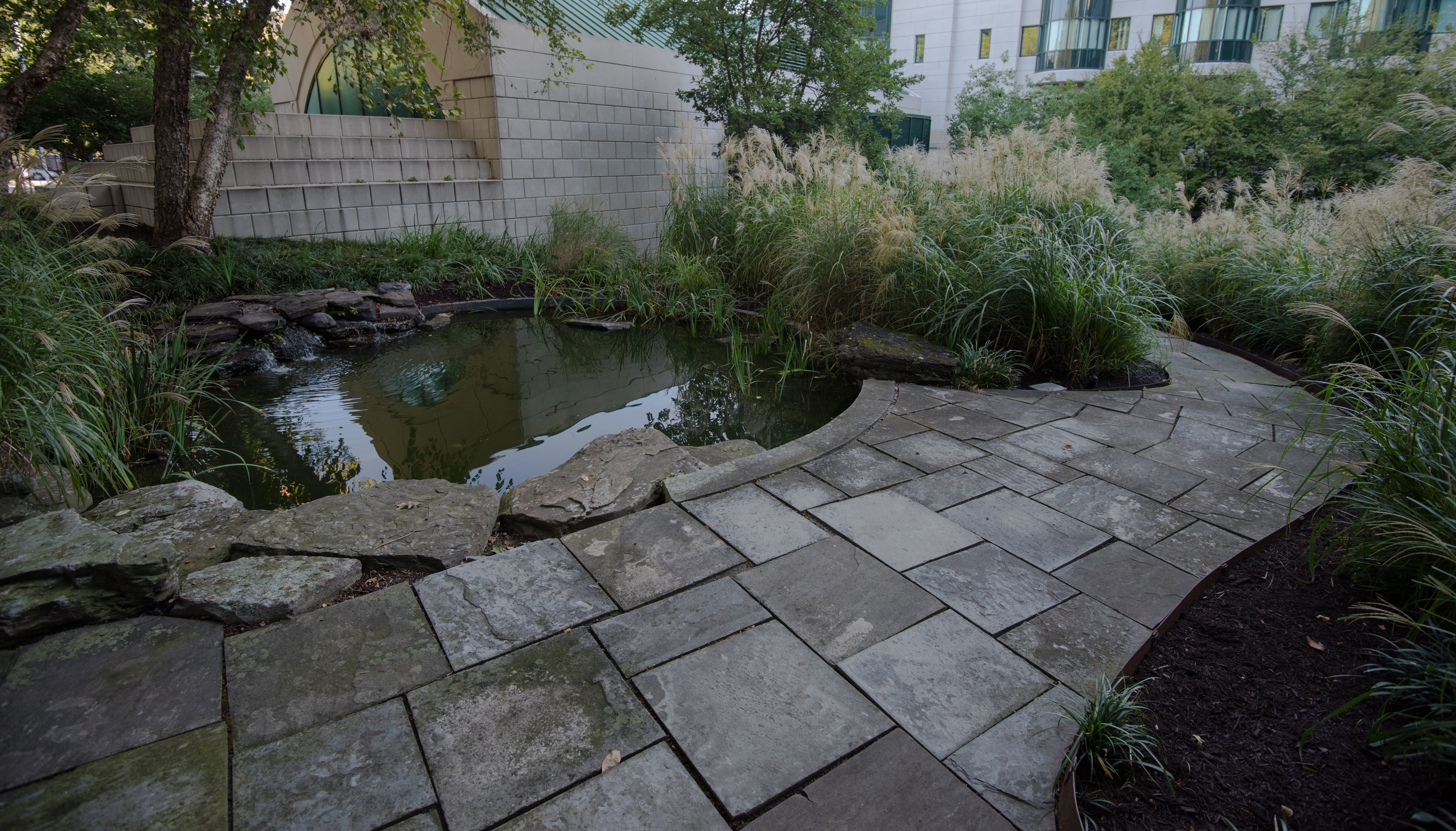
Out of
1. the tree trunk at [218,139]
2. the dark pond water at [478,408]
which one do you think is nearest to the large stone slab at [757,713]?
the dark pond water at [478,408]

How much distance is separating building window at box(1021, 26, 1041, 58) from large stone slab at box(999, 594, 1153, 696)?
73.3ft

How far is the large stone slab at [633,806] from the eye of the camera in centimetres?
123

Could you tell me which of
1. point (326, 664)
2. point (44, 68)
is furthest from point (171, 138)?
point (326, 664)

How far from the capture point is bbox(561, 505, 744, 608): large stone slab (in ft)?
6.34

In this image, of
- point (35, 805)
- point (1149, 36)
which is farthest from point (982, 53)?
point (35, 805)

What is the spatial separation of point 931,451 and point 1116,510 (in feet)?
2.30

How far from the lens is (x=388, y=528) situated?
2180 millimetres

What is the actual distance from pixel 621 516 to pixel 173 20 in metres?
4.54

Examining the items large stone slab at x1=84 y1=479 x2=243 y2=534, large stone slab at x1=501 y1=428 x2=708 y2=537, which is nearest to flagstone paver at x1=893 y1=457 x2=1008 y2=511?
large stone slab at x1=501 y1=428 x2=708 y2=537

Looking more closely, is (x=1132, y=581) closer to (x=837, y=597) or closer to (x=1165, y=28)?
(x=837, y=597)

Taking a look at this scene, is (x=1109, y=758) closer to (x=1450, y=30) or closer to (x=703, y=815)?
(x=703, y=815)

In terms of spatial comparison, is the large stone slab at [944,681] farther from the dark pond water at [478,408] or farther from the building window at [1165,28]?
the building window at [1165,28]

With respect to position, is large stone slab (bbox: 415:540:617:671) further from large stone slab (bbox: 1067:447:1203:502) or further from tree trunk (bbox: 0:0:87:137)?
tree trunk (bbox: 0:0:87:137)

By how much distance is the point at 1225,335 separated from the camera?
4.67 metres
